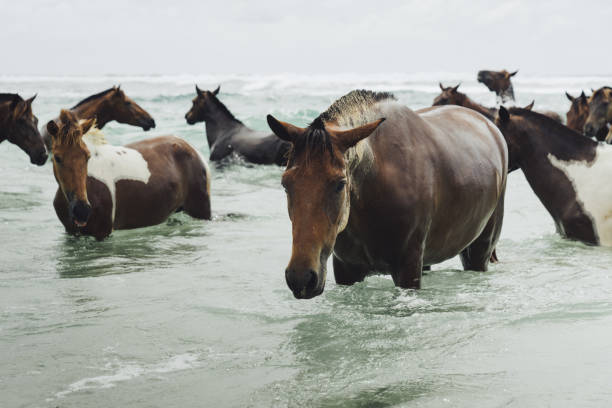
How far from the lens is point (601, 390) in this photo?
2.89 metres

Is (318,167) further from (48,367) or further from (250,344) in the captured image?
(48,367)

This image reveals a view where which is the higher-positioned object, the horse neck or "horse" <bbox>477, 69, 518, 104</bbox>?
"horse" <bbox>477, 69, 518, 104</bbox>

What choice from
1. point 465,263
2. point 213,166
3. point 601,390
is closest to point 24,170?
point 213,166

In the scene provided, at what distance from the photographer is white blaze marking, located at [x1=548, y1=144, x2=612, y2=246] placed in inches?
242

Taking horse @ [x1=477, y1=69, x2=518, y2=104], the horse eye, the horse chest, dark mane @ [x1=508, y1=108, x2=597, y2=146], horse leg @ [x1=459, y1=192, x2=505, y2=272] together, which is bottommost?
horse leg @ [x1=459, y1=192, x2=505, y2=272]

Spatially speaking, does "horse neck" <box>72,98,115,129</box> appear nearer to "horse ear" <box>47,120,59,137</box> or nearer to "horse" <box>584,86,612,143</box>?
"horse ear" <box>47,120,59,137</box>

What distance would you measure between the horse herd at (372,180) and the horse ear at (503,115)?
11 millimetres

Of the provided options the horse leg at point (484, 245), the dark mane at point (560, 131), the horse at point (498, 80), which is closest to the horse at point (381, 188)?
the horse leg at point (484, 245)

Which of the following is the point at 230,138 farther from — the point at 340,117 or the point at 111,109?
the point at 340,117

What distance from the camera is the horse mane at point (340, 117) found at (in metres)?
3.11

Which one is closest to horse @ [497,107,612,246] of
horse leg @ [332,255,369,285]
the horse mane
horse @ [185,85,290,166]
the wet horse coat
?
the horse mane

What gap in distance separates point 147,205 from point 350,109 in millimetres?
3865

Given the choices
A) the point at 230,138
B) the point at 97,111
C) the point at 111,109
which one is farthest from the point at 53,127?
the point at 230,138

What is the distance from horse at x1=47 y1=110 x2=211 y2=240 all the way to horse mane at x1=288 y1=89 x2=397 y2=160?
119 inches
